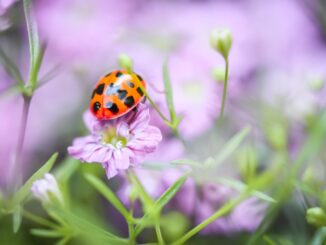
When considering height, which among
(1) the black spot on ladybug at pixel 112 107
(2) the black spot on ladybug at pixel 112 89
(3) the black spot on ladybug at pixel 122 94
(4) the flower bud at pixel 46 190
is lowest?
(4) the flower bud at pixel 46 190

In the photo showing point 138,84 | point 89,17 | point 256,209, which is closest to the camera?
point 138,84

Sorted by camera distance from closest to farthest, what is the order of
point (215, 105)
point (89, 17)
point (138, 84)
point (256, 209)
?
point (138, 84) → point (256, 209) → point (215, 105) → point (89, 17)

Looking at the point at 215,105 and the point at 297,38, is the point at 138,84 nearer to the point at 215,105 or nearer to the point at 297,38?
the point at 215,105

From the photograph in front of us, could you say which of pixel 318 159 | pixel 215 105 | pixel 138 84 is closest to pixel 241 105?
pixel 215 105

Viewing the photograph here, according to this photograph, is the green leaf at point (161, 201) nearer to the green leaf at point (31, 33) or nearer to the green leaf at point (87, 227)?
the green leaf at point (87, 227)

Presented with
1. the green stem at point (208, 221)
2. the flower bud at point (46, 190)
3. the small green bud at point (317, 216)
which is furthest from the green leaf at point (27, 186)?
the small green bud at point (317, 216)

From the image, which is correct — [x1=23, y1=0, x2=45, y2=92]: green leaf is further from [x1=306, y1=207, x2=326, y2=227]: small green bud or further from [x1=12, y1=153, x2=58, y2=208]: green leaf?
[x1=306, y1=207, x2=326, y2=227]: small green bud
